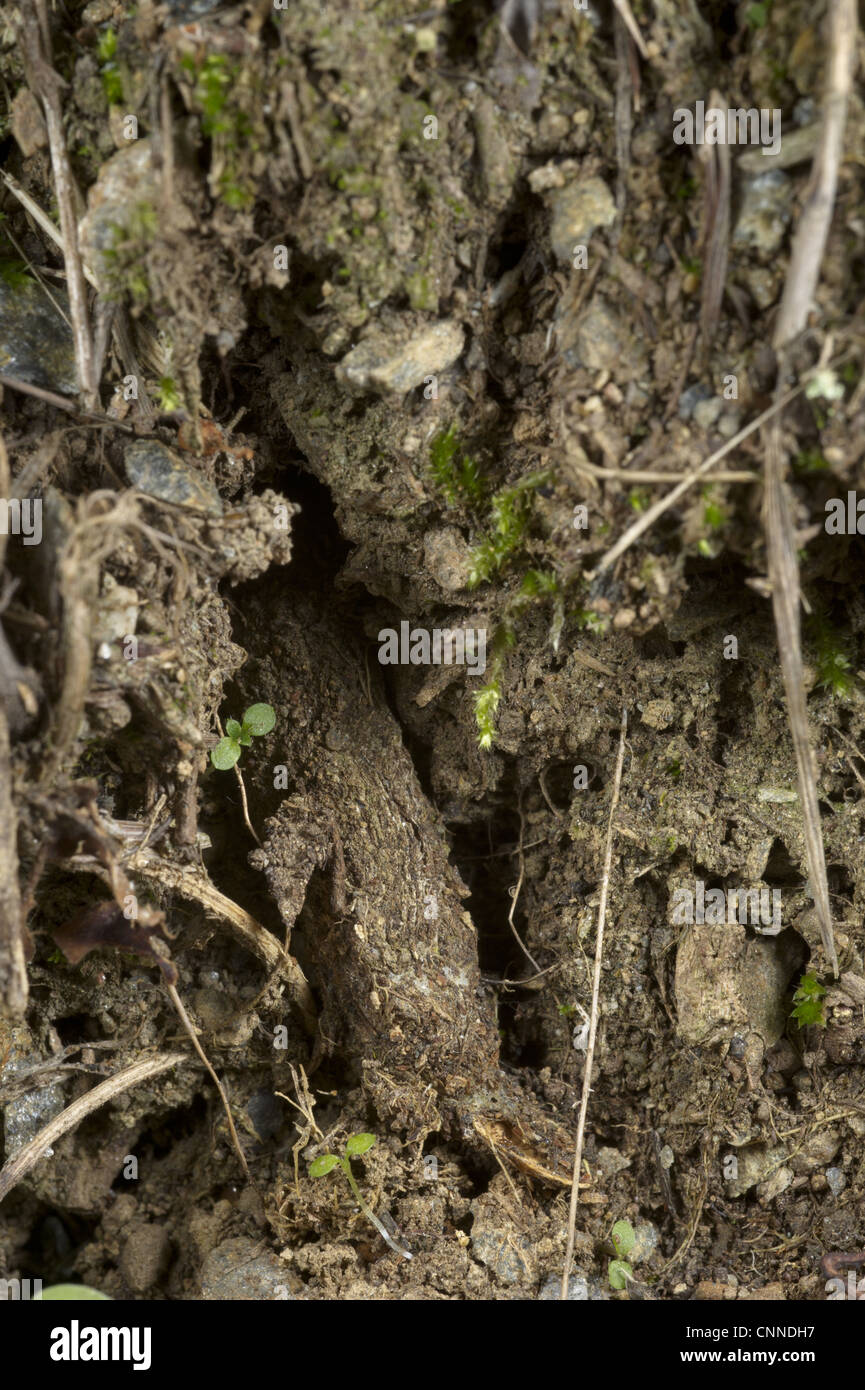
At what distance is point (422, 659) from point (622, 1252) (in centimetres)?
165

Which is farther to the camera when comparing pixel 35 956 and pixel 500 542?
pixel 35 956

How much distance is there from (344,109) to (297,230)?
0.24m

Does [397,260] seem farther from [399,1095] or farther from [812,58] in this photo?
[399,1095]

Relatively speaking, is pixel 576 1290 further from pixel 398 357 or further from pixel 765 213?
pixel 765 213

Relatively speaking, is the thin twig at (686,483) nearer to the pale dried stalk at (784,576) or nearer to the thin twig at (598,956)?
the pale dried stalk at (784,576)

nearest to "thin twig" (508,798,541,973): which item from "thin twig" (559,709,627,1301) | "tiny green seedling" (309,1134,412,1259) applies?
"thin twig" (559,709,627,1301)

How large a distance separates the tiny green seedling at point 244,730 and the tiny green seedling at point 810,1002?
1.56 metres

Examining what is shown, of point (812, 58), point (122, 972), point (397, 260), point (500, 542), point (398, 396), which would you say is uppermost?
point (812, 58)

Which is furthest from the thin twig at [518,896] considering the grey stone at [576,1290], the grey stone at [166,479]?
the grey stone at [166,479]

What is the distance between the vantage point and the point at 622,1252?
104 inches

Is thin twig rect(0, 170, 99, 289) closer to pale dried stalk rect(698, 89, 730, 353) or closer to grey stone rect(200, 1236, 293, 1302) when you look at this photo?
pale dried stalk rect(698, 89, 730, 353)

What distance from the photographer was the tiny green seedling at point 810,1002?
262 centimetres

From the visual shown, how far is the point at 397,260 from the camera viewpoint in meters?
2.06
